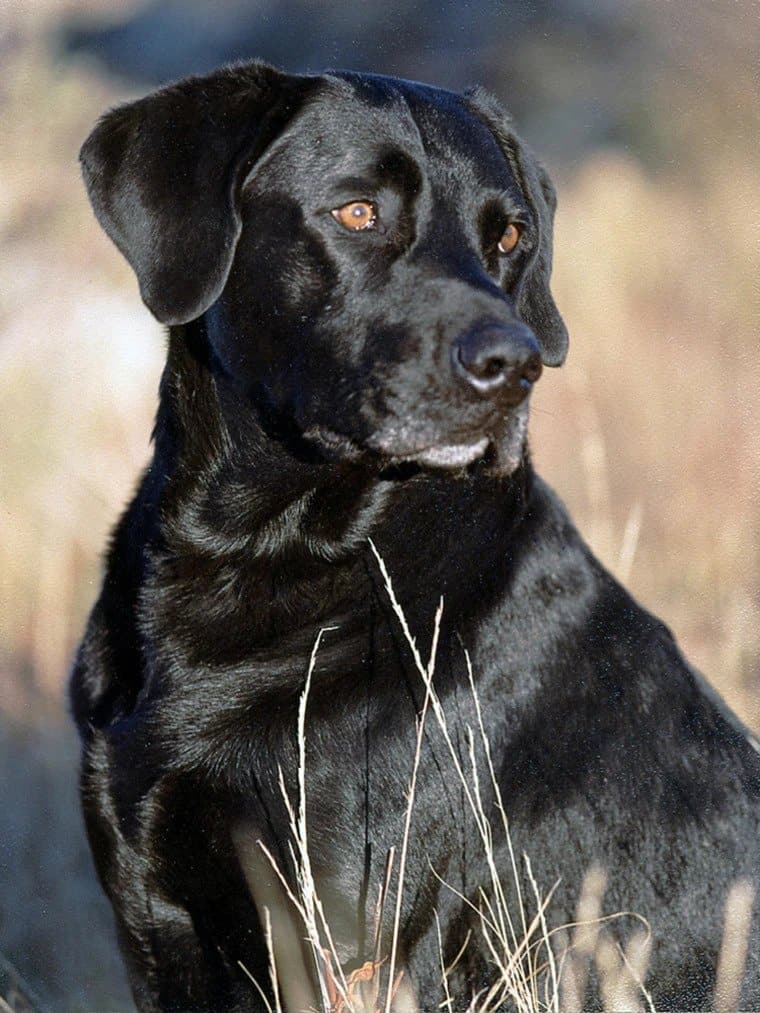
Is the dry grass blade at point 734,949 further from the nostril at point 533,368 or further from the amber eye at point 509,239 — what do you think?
the amber eye at point 509,239

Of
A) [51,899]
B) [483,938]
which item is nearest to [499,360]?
[483,938]

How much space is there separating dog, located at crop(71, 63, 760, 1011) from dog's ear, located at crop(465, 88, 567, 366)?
280 millimetres

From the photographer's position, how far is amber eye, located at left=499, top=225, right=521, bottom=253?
2.90 metres

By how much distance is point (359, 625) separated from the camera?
260cm

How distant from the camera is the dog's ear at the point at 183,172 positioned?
2.60 meters

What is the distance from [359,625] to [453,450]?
0.44 meters

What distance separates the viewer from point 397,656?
8.35 feet

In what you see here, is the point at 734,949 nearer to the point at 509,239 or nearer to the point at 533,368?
Answer: the point at 533,368

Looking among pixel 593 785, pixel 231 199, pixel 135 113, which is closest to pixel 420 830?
pixel 593 785

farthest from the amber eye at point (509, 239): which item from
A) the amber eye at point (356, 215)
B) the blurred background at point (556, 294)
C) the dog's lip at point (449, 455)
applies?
the blurred background at point (556, 294)

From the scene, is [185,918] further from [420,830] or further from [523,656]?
[523,656]

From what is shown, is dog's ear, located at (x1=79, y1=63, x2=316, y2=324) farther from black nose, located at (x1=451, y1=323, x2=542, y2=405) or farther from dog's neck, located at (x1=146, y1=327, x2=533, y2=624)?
black nose, located at (x1=451, y1=323, x2=542, y2=405)

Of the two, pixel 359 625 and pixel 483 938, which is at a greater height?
pixel 359 625

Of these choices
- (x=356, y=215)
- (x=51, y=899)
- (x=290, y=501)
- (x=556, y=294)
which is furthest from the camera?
(x=556, y=294)
